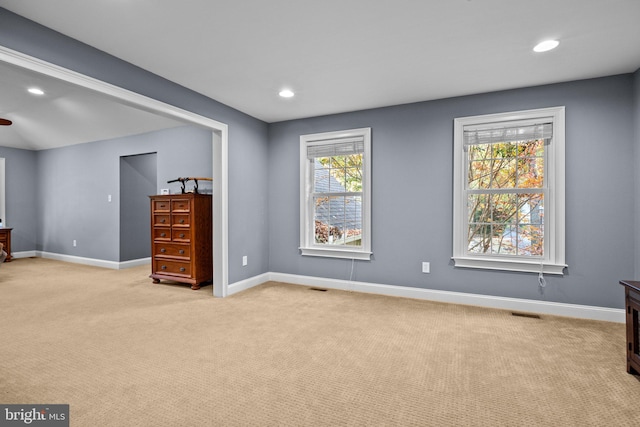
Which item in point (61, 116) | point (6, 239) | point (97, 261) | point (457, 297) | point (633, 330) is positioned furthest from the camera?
point (6, 239)

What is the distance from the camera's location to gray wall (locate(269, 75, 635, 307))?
10.2ft

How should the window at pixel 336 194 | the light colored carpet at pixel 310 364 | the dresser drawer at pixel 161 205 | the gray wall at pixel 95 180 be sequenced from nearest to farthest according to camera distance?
1. the light colored carpet at pixel 310 364
2. the window at pixel 336 194
3. the dresser drawer at pixel 161 205
4. the gray wall at pixel 95 180

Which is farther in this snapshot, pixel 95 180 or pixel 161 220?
pixel 95 180

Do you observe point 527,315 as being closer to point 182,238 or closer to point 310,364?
point 310,364

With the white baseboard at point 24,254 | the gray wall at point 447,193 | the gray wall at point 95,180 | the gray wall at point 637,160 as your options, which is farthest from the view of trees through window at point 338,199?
the white baseboard at point 24,254

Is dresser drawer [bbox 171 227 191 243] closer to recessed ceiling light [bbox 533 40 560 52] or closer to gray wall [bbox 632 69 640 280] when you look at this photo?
recessed ceiling light [bbox 533 40 560 52]

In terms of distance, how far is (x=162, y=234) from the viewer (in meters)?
4.62

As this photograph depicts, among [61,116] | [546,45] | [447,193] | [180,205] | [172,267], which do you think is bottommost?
[172,267]

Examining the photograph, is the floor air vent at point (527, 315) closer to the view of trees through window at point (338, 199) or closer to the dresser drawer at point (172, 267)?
the view of trees through window at point (338, 199)

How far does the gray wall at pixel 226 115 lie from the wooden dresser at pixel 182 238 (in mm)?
583

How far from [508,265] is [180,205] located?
4132mm

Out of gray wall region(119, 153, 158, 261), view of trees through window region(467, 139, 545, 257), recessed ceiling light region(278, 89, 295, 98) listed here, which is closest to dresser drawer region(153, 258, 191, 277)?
gray wall region(119, 153, 158, 261)

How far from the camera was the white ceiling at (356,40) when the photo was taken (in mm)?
2090

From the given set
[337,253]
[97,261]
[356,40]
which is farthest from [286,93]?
[97,261]
